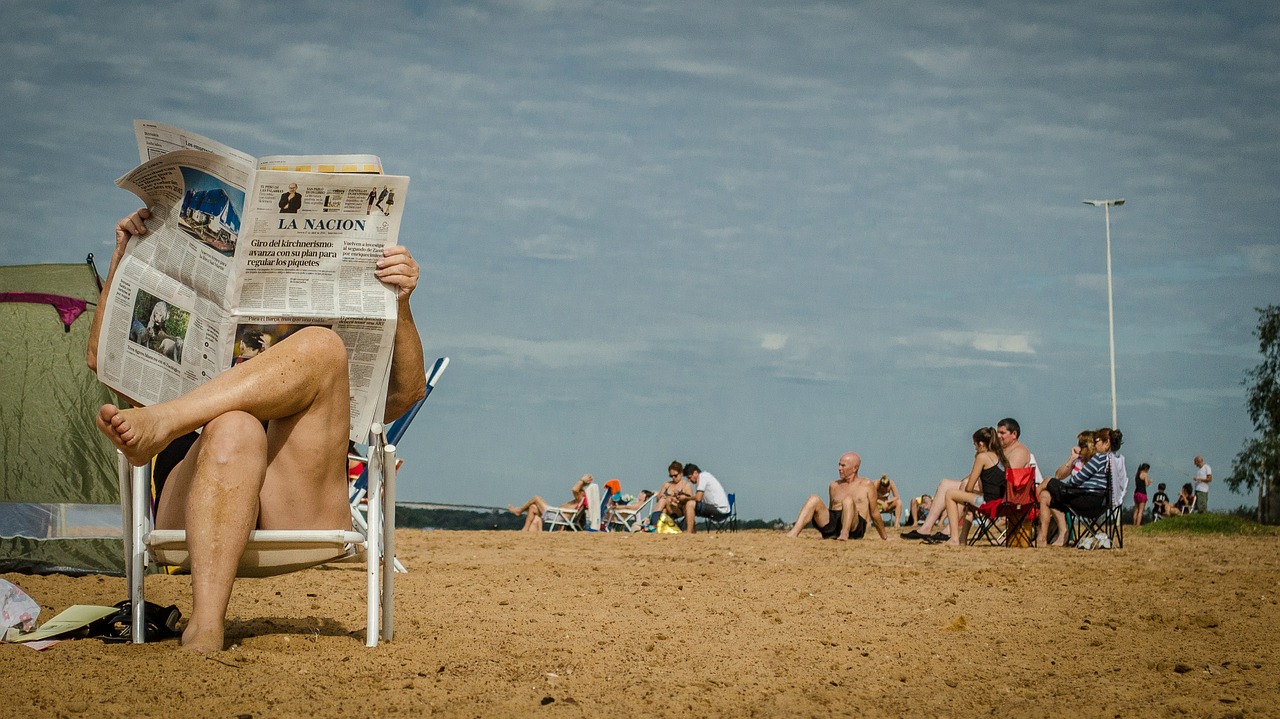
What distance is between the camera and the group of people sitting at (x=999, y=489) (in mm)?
9961

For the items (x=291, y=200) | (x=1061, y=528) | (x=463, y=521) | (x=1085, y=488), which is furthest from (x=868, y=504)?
(x=291, y=200)

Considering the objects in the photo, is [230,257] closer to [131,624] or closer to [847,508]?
[131,624]

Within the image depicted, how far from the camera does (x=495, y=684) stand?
2818 millimetres

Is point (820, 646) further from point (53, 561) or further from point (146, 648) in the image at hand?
point (53, 561)

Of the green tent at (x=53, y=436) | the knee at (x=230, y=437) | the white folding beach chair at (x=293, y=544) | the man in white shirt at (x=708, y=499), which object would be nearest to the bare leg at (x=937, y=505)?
the man in white shirt at (x=708, y=499)

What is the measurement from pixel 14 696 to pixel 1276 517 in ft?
71.0

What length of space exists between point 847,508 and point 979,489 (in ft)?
4.41

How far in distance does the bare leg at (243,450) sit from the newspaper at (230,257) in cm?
19

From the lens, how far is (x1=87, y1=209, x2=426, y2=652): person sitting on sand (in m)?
2.80

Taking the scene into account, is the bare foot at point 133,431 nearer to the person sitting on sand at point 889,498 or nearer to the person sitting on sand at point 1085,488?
the person sitting on sand at point 1085,488

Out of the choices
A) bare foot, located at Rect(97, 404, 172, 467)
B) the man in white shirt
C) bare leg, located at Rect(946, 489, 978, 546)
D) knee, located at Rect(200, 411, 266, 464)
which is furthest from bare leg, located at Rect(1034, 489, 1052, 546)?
bare foot, located at Rect(97, 404, 172, 467)

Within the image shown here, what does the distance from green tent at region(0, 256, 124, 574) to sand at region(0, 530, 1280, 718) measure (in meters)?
0.33

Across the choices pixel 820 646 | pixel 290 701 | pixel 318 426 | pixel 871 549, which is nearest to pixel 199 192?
pixel 318 426

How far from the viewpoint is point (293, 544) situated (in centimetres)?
300
